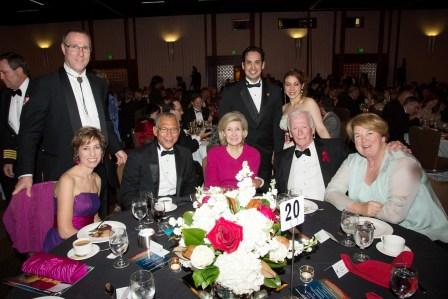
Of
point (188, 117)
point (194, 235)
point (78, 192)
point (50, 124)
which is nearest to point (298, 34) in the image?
point (188, 117)

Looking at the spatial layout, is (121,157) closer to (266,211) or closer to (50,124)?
(50,124)

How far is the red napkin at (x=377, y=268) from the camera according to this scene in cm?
144

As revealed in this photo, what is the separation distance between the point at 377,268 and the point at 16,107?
378 cm

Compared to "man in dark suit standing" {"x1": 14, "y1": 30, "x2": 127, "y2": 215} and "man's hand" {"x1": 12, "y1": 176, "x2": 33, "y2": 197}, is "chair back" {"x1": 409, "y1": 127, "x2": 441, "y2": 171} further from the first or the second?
"man's hand" {"x1": 12, "y1": 176, "x2": 33, "y2": 197}

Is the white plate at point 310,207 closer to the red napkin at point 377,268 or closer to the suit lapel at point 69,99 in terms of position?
the red napkin at point 377,268

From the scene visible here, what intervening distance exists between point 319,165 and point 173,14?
1302cm

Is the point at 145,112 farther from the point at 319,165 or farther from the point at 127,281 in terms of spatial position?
the point at 127,281

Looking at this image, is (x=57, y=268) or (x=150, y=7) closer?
(x=57, y=268)

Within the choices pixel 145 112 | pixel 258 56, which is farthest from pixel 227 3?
pixel 258 56

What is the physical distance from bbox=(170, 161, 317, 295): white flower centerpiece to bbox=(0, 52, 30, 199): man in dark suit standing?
9.70 ft

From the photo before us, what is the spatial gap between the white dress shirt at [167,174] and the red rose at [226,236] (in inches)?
75.2

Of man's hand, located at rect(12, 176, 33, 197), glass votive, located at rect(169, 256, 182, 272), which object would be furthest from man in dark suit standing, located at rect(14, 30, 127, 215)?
glass votive, located at rect(169, 256, 182, 272)

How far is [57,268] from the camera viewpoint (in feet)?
4.93

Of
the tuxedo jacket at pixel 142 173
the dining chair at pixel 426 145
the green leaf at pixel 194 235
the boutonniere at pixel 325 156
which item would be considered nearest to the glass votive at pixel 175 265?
the green leaf at pixel 194 235
